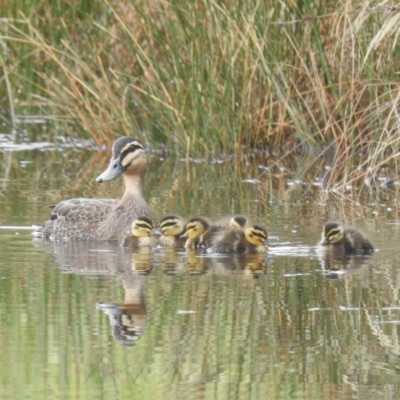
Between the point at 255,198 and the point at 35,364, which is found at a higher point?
the point at 255,198

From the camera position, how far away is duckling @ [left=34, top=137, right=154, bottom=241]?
830cm

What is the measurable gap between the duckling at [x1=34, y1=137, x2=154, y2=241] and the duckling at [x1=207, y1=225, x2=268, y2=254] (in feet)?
2.57

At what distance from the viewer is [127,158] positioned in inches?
354

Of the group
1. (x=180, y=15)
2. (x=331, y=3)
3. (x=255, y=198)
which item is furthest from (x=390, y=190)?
(x=180, y=15)

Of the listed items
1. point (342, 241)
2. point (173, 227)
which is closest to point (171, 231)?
point (173, 227)

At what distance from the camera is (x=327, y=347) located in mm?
5051

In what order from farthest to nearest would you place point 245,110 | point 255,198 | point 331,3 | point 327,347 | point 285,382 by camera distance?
point 245,110 → point 331,3 → point 255,198 → point 327,347 → point 285,382

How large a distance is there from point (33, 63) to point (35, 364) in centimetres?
913

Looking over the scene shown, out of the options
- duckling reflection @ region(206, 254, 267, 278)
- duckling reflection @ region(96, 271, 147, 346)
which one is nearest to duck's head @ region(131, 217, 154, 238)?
duckling reflection @ region(206, 254, 267, 278)

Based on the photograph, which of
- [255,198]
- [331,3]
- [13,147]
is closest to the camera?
[255,198]

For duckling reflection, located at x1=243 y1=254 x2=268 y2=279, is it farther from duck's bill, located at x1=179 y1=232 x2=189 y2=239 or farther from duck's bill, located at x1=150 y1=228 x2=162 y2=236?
duck's bill, located at x1=150 y1=228 x2=162 y2=236

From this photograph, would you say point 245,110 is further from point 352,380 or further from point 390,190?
point 352,380

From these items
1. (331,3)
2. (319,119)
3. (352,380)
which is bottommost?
(352,380)

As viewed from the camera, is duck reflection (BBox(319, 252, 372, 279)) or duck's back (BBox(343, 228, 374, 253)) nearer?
duck reflection (BBox(319, 252, 372, 279))
